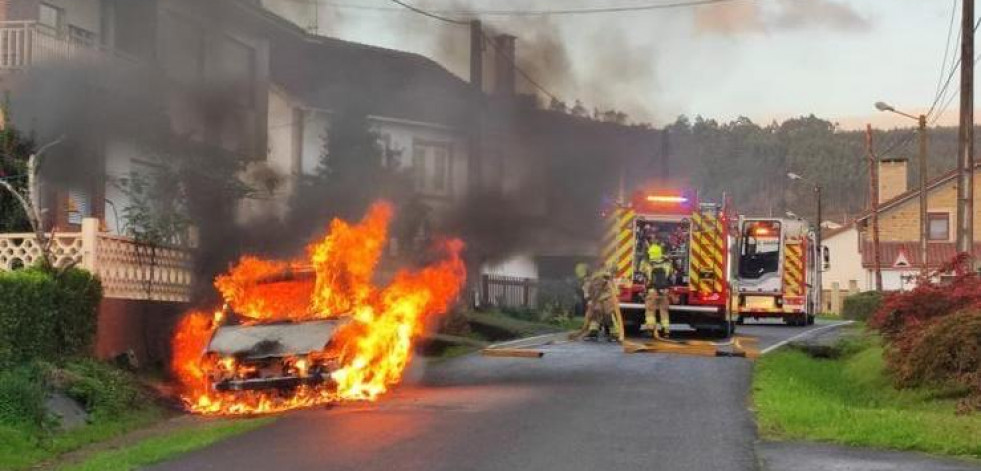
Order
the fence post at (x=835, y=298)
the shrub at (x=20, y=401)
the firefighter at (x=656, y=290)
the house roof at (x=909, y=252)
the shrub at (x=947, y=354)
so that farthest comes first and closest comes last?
the fence post at (x=835, y=298), the house roof at (x=909, y=252), the firefighter at (x=656, y=290), the shrub at (x=947, y=354), the shrub at (x=20, y=401)

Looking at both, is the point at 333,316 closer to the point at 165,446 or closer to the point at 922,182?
the point at 165,446

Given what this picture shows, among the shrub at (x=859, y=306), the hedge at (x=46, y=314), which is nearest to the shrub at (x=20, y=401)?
the hedge at (x=46, y=314)

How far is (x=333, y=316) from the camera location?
535 inches

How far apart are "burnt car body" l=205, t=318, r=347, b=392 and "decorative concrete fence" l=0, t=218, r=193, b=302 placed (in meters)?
2.53

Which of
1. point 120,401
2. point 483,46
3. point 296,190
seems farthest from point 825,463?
point 296,190

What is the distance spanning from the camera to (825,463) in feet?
28.9

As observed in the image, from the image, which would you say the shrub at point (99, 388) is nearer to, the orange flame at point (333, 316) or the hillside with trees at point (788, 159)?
the orange flame at point (333, 316)

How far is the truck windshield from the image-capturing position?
106 feet

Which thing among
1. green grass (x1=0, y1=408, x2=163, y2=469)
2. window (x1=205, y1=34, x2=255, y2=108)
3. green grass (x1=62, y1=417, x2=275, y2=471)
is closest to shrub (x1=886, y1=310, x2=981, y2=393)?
green grass (x1=62, y1=417, x2=275, y2=471)

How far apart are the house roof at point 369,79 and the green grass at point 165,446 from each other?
9219 millimetres

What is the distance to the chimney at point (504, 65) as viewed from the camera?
62.2ft

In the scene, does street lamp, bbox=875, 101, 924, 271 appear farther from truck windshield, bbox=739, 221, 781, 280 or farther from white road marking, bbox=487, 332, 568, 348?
white road marking, bbox=487, 332, 568, 348

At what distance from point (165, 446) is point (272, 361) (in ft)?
7.96

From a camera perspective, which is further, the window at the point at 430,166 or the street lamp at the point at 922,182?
the street lamp at the point at 922,182
